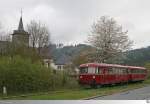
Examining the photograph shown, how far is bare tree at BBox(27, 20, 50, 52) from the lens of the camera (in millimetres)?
66344

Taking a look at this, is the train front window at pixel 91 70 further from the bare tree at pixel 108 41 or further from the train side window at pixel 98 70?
the bare tree at pixel 108 41

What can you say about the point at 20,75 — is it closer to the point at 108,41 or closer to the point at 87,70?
the point at 87,70

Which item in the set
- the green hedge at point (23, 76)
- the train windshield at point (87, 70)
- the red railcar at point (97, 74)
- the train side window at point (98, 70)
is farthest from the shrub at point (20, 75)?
the train side window at point (98, 70)

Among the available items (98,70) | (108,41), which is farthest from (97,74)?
(108,41)

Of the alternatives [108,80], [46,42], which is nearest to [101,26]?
[46,42]

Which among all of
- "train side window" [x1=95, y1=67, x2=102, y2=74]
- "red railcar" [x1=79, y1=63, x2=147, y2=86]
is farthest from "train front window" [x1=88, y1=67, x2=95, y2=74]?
"train side window" [x1=95, y1=67, x2=102, y2=74]

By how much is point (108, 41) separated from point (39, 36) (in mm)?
14993

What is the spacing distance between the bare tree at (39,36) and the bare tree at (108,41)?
36.3 feet

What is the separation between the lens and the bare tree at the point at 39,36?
66.3 metres

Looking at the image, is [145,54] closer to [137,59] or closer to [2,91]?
[137,59]

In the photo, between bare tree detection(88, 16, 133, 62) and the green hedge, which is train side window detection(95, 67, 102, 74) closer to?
the green hedge

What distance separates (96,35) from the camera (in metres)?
59.0

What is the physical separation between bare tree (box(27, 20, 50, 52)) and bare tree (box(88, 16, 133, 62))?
11.1m

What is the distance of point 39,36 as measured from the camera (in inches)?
2638
